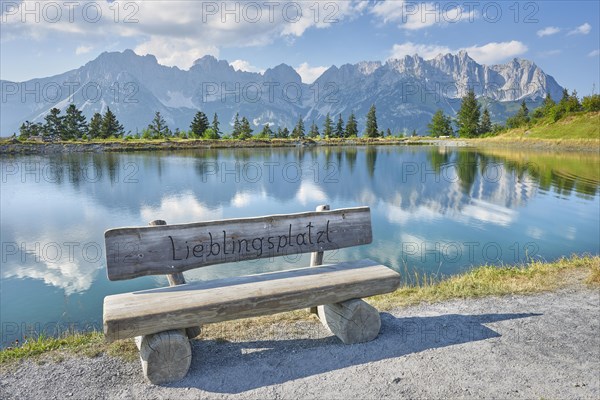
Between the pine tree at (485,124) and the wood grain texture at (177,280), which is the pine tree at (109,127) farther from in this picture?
the pine tree at (485,124)

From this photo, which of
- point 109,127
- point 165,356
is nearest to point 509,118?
→ point 109,127

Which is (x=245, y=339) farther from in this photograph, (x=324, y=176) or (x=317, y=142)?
(x=317, y=142)

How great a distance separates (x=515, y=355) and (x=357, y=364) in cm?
184

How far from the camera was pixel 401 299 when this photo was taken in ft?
21.5

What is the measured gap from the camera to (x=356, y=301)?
4891 millimetres

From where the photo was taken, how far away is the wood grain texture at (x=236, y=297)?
3748 mm

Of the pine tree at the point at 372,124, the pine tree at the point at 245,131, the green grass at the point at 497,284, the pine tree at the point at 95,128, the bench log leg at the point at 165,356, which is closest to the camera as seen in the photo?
the bench log leg at the point at 165,356

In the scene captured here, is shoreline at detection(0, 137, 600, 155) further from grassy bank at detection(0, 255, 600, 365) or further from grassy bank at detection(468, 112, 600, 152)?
grassy bank at detection(0, 255, 600, 365)

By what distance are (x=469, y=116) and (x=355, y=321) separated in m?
103

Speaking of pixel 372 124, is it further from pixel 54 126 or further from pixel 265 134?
pixel 54 126

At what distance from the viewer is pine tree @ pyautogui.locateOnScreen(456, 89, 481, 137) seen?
9644 cm

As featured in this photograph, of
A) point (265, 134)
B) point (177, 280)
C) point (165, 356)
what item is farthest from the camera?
point (265, 134)

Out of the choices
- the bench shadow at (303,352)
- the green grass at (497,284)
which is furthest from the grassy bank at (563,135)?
the bench shadow at (303,352)

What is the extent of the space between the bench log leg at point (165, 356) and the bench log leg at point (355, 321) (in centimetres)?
185
